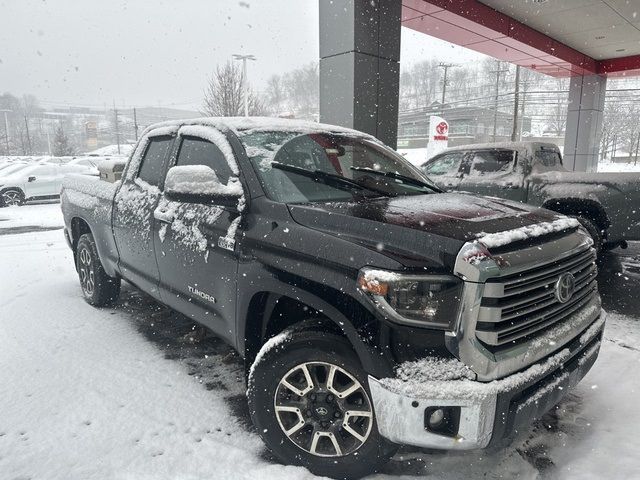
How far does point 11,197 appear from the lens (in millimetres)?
14688

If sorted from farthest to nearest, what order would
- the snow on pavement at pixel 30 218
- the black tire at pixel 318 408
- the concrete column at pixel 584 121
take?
the concrete column at pixel 584 121, the snow on pavement at pixel 30 218, the black tire at pixel 318 408

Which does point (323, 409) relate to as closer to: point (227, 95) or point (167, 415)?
point (167, 415)

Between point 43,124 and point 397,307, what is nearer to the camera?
point 397,307

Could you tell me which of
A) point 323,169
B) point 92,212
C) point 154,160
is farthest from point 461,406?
point 92,212

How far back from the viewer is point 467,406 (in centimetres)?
186

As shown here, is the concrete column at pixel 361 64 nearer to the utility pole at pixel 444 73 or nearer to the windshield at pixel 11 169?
the windshield at pixel 11 169

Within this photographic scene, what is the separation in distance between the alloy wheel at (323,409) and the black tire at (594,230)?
508 cm

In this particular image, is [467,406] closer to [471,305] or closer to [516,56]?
[471,305]

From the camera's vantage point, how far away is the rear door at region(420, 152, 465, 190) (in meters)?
7.56

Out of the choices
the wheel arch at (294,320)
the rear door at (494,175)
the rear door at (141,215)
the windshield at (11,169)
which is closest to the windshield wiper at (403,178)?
the wheel arch at (294,320)

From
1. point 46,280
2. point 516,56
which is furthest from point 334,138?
point 516,56

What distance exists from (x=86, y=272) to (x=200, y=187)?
2.99m

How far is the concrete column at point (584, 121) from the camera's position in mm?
15656

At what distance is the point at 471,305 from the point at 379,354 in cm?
44
